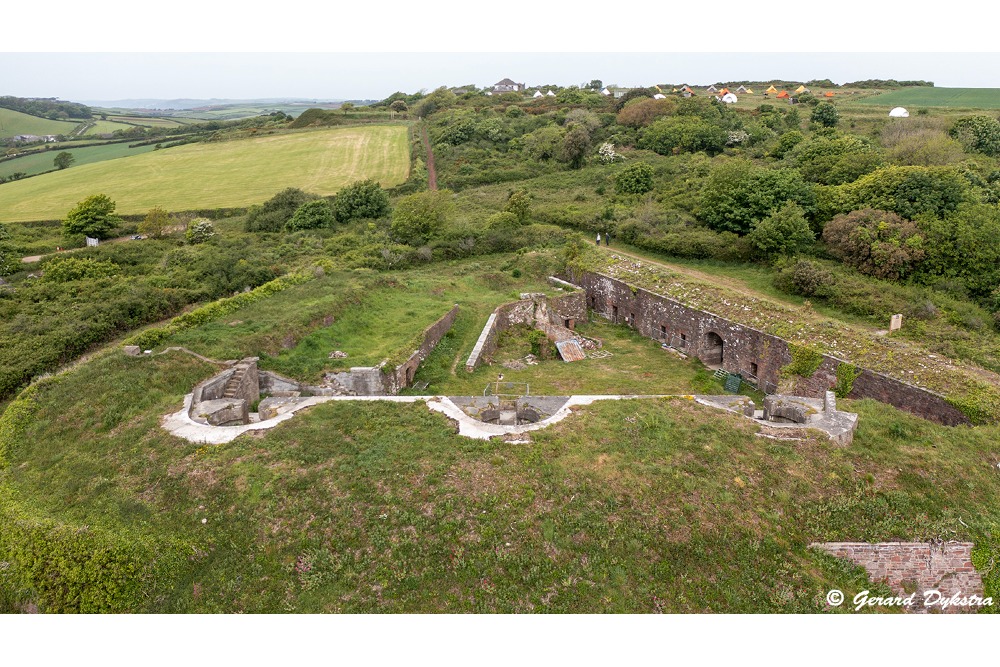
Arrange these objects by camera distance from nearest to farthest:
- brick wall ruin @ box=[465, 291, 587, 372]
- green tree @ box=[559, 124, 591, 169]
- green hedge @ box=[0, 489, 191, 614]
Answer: green hedge @ box=[0, 489, 191, 614]
brick wall ruin @ box=[465, 291, 587, 372]
green tree @ box=[559, 124, 591, 169]

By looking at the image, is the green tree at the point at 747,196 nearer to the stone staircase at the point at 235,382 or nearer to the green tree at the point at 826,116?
the green tree at the point at 826,116

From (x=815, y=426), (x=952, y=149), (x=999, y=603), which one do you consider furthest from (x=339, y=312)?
(x=952, y=149)

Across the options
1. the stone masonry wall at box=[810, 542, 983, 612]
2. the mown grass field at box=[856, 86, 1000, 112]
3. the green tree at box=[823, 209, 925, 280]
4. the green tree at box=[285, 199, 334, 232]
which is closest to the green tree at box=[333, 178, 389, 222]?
the green tree at box=[285, 199, 334, 232]

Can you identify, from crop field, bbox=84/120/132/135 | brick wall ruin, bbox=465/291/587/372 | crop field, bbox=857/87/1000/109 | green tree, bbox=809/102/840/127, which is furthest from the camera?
crop field, bbox=84/120/132/135

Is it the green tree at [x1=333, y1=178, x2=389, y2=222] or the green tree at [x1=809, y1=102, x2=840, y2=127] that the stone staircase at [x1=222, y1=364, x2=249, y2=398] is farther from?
the green tree at [x1=809, y1=102, x2=840, y2=127]

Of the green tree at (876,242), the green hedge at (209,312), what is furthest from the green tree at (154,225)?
the green tree at (876,242)

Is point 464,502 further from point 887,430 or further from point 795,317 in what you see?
point 795,317

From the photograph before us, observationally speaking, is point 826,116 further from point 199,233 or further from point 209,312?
point 199,233

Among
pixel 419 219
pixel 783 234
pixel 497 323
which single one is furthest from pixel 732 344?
pixel 419 219
